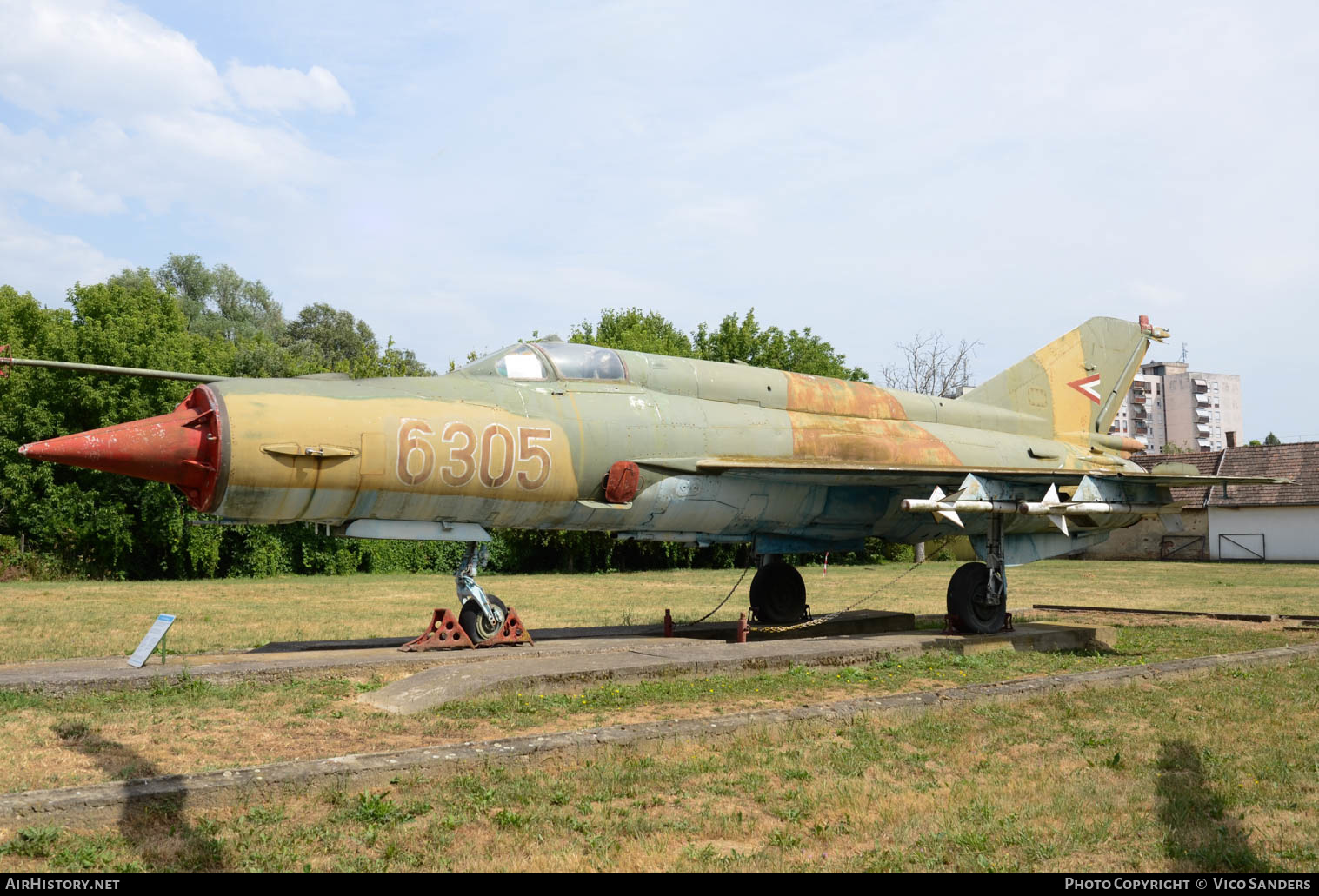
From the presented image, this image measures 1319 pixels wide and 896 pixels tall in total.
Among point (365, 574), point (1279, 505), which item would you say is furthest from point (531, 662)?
point (1279, 505)

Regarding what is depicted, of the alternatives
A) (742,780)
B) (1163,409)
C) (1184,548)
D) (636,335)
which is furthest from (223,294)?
(1163,409)

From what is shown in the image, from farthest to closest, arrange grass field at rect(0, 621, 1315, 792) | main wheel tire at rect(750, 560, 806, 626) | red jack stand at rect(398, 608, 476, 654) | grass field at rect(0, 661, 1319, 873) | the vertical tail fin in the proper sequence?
the vertical tail fin → main wheel tire at rect(750, 560, 806, 626) → red jack stand at rect(398, 608, 476, 654) → grass field at rect(0, 621, 1315, 792) → grass field at rect(0, 661, 1319, 873)

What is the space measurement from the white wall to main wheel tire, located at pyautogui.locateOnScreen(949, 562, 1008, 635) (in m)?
39.3

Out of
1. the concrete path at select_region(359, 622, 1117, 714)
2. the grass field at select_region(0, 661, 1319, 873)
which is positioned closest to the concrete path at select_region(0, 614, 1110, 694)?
the concrete path at select_region(359, 622, 1117, 714)

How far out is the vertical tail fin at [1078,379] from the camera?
53.5 feet

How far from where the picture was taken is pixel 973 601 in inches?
529

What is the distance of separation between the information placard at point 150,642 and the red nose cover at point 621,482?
4604 mm

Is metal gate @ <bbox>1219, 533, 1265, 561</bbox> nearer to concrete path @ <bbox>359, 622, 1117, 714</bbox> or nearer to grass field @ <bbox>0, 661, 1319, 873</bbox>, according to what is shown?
concrete path @ <bbox>359, 622, 1117, 714</bbox>

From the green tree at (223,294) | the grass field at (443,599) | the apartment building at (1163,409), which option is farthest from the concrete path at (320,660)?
the apartment building at (1163,409)

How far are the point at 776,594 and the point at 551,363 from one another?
16.9ft

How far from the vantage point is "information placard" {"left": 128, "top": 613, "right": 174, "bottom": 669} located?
9125 millimetres

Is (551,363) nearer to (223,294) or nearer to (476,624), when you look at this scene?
(476,624)
